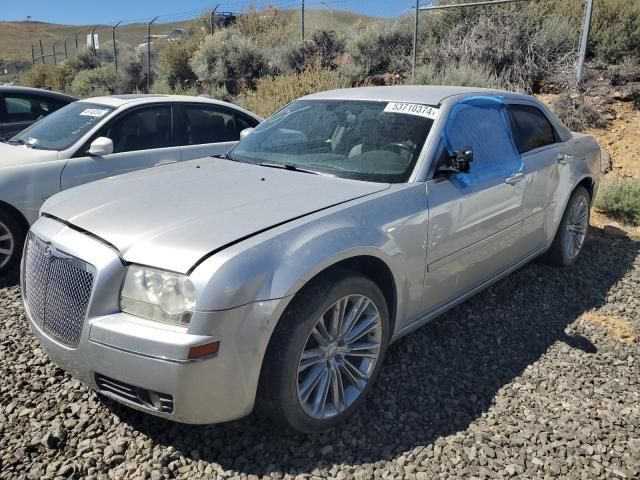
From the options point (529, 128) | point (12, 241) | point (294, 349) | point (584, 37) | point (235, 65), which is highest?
point (584, 37)

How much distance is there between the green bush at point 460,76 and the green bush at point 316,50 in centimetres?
399

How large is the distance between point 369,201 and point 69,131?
3.85 m

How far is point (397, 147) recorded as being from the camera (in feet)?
11.5

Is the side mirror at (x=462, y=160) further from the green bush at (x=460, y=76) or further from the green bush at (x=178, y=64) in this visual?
the green bush at (x=178, y=64)

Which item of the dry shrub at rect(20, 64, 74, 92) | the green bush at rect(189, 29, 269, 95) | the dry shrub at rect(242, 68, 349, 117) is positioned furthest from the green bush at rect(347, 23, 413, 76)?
the dry shrub at rect(20, 64, 74, 92)

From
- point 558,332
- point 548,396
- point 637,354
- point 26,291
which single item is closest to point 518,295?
point 558,332

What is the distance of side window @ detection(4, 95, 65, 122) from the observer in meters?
7.41

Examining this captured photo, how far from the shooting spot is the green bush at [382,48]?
528 inches

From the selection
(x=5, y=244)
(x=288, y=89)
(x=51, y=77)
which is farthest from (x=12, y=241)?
(x=51, y=77)

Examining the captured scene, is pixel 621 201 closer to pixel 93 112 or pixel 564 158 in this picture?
pixel 564 158

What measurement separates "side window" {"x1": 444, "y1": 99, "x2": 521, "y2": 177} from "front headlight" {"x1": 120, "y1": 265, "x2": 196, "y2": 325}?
1.99 meters

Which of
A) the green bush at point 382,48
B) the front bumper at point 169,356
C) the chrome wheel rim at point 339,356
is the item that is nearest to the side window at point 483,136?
the chrome wheel rim at point 339,356

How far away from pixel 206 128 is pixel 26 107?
3.07 m

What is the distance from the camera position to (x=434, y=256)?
10.8ft
